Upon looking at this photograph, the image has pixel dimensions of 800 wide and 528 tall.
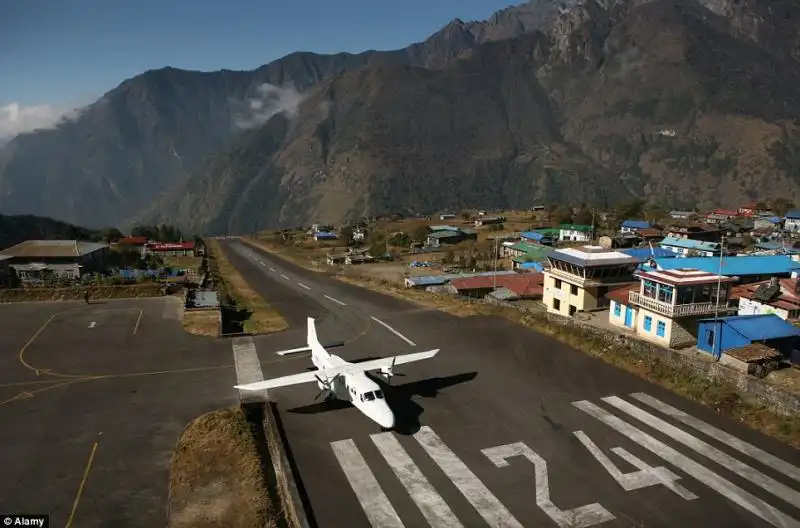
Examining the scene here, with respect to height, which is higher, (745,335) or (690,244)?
(745,335)

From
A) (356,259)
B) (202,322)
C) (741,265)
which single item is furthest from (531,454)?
(356,259)

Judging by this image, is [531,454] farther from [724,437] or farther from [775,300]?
[775,300]

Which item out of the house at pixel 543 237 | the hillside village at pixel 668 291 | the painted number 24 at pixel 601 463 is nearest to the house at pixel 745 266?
the hillside village at pixel 668 291

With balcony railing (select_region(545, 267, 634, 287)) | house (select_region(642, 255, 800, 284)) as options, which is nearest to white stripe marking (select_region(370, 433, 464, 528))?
balcony railing (select_region(545, 267, 634, 287))

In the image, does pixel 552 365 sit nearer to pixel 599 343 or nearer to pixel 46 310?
pixel 599 343

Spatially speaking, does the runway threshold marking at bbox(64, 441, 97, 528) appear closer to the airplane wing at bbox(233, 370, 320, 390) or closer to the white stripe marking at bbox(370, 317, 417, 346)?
the airplane wing at bbox(233, 370, 320, 390)

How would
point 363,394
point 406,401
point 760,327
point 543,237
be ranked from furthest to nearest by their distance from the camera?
1. point 543,237
2. point 760,327
3. point 406,401
4. point 363,394
